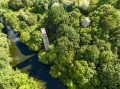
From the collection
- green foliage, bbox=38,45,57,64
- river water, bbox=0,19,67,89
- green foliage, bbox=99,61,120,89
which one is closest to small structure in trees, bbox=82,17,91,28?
green foliage, bbox=38,45,57,64

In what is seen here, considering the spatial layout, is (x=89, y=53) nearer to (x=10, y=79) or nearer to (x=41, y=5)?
(x=10, y=79)

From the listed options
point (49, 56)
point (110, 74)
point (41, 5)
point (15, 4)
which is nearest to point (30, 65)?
point (49, 56)

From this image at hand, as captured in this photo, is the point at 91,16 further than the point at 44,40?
No

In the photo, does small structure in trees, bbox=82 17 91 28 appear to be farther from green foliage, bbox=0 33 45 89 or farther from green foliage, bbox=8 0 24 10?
green foliage, bbox=8 0 24 10

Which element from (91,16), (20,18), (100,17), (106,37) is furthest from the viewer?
(20,18)

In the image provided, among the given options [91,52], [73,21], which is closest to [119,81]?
[91,52]

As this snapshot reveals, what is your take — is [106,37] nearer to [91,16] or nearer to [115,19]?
[115,19]

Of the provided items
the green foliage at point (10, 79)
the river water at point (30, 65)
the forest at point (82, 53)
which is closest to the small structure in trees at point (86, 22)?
the forest at point (82, 53)

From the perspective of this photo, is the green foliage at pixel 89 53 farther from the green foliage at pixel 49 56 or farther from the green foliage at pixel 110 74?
the green foliage at pixel 49 56
